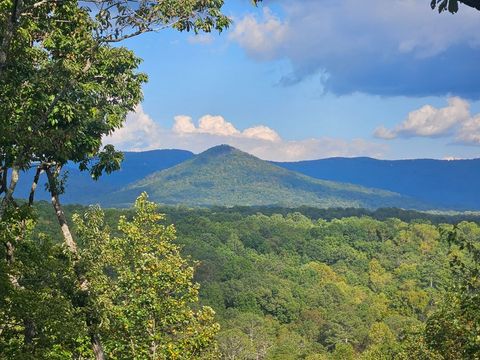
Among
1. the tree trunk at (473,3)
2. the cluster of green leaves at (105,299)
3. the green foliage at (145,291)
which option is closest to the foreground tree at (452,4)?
the tree trunk at (473,3)

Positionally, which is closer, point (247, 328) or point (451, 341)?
point (451, 341)

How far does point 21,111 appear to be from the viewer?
13320mm

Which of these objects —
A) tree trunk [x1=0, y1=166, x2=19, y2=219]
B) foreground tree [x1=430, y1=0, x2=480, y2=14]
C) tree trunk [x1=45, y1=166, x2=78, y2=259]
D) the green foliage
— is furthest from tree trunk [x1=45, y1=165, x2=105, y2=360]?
foreground tree [x1=430, y1=0, x2=480, y2=14]

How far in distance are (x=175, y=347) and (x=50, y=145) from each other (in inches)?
332

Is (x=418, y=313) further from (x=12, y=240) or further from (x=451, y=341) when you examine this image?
(x=12, y=240)

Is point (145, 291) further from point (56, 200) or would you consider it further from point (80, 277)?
point (56, 200)

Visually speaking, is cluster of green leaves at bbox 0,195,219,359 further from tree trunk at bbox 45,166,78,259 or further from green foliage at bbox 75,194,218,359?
tree trunk at bbox 45,166,78,259

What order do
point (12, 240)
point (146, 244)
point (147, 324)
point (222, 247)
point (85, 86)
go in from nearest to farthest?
1. point (12, 240)
2. point (85, 86)
3. point (147, 324)
4. point (146, 244)
5. point (222, 247)

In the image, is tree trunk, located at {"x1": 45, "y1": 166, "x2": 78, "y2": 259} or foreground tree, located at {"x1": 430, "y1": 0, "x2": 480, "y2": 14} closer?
foreground tree, located at {"x1": 430, "y1": 0, "x2": 480, "y2": 14}

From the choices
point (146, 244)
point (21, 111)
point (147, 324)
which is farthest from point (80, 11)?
point (147, 324)

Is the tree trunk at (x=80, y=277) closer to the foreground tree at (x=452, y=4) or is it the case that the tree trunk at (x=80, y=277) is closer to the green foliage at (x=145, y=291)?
the green foliage at (x=145, y=291)

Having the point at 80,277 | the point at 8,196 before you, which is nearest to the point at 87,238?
the point at 80,277

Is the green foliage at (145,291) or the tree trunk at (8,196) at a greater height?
the tree trunk at (8,196)

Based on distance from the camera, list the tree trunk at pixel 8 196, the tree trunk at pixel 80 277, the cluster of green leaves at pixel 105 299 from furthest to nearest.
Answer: the tree trunk at pixel 80 277, the cluster of green leaves at pixel 105 299, the tree trunk at pixel 8 196
